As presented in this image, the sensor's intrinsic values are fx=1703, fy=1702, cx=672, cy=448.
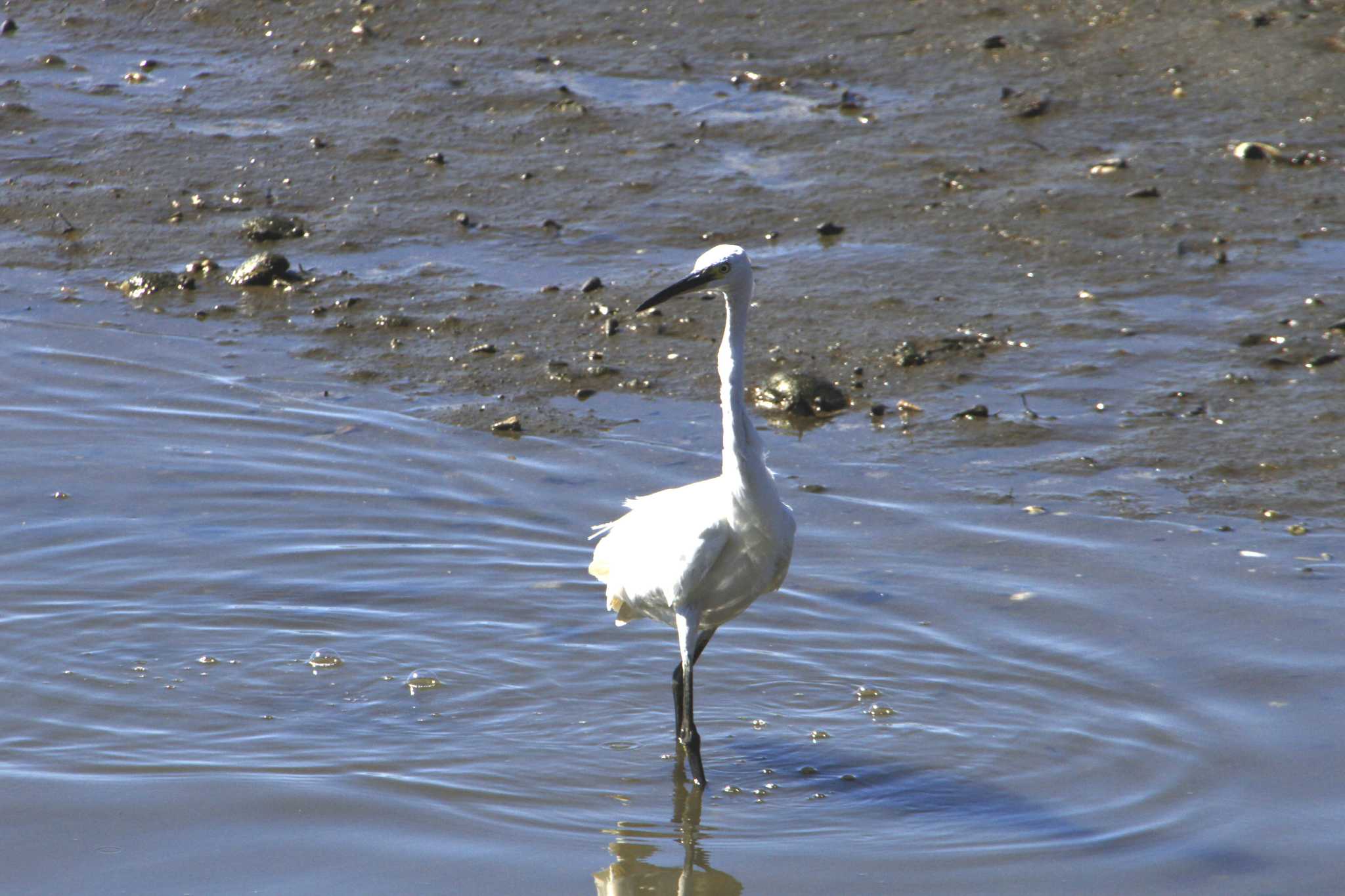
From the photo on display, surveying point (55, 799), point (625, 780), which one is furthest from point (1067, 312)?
point (55, 799)

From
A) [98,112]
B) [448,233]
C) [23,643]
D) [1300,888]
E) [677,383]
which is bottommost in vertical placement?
[1300,888]

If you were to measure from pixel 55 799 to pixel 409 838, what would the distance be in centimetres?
110

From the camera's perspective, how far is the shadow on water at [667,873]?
4.97m

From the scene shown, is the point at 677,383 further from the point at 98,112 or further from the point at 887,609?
the point at 98,112

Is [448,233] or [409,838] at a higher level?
[448,233]

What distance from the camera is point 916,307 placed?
912cm

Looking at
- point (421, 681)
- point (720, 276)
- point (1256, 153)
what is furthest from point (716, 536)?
point (1256, 153)

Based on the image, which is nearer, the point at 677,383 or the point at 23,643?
the point at 23,643

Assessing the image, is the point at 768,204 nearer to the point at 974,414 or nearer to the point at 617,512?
the point at 974,414

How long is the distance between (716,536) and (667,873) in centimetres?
104

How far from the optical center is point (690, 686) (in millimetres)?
5559

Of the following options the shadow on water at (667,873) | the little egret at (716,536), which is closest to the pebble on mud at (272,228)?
the little egret at (716,536)

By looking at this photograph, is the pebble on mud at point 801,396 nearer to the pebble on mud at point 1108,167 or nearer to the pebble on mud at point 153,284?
the pebble on mud at point 1108,167

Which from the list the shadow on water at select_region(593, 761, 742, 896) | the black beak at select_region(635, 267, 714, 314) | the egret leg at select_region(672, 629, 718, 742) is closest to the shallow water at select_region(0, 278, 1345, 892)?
the shadow on water at select_region(593, 761, 742, 896)
